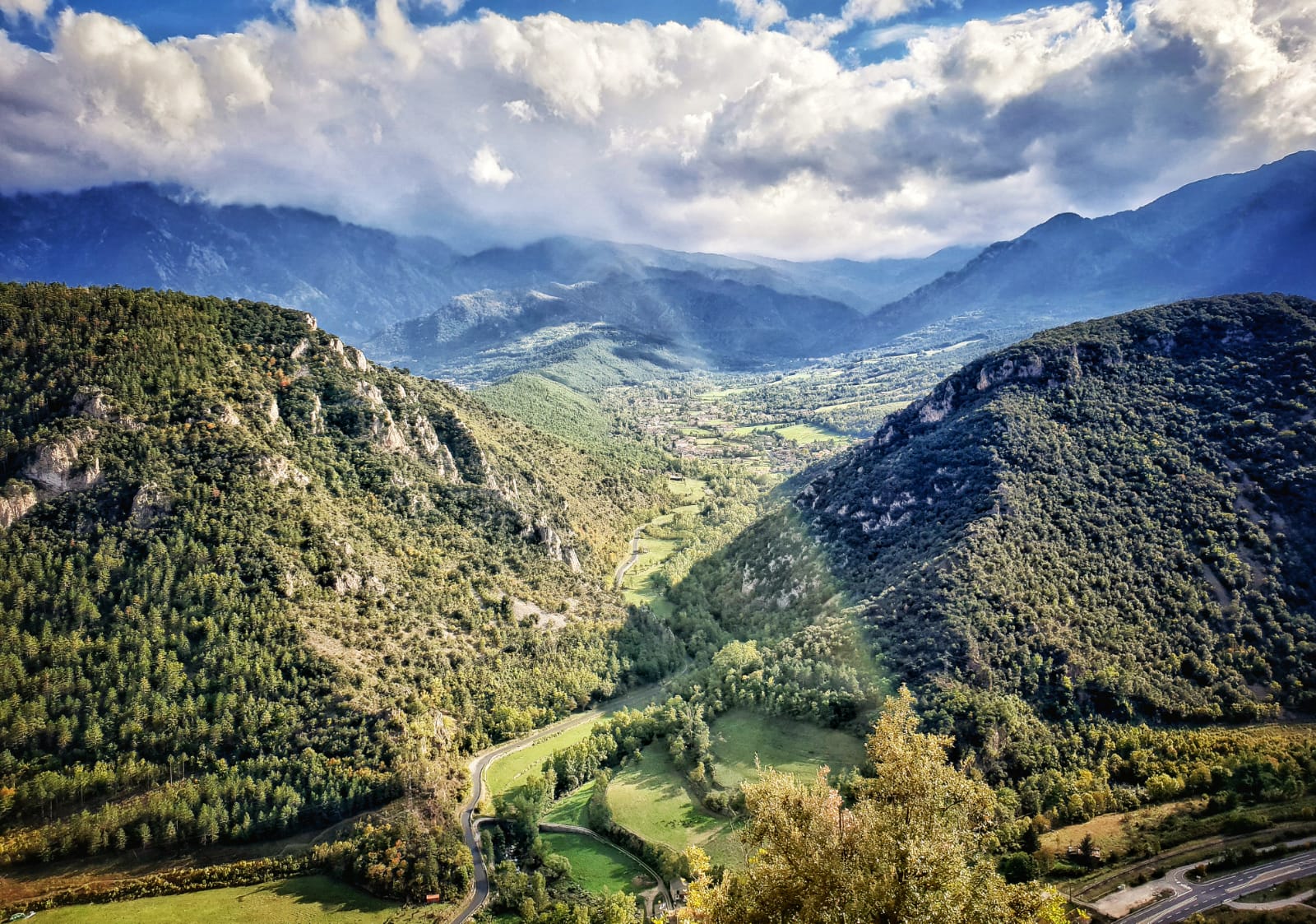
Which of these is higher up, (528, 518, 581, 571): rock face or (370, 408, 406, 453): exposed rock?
(370, 408, 406, 453): exposed rock

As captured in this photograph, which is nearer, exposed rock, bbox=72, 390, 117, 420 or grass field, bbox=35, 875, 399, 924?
grass field, bbox=35, 875, 399, 924

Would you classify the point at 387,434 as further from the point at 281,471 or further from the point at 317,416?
the point at 281,471

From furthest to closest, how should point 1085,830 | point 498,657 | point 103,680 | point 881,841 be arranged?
point 498,657 < point 103,680 < point 1085,830 < point 881,841

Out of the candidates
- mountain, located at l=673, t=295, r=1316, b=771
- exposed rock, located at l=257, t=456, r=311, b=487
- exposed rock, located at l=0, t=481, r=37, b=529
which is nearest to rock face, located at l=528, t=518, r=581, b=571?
mountain, located at l=673, t=295, r=1316, b=771

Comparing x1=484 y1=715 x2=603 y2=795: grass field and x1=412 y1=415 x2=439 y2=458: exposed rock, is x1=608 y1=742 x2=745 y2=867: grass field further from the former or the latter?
x1=412 y1=415 x2=439 y2=458: exposed rock

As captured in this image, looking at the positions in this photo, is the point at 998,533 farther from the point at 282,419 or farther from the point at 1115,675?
the point at 282,419

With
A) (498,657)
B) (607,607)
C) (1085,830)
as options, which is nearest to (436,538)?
(498,657)
